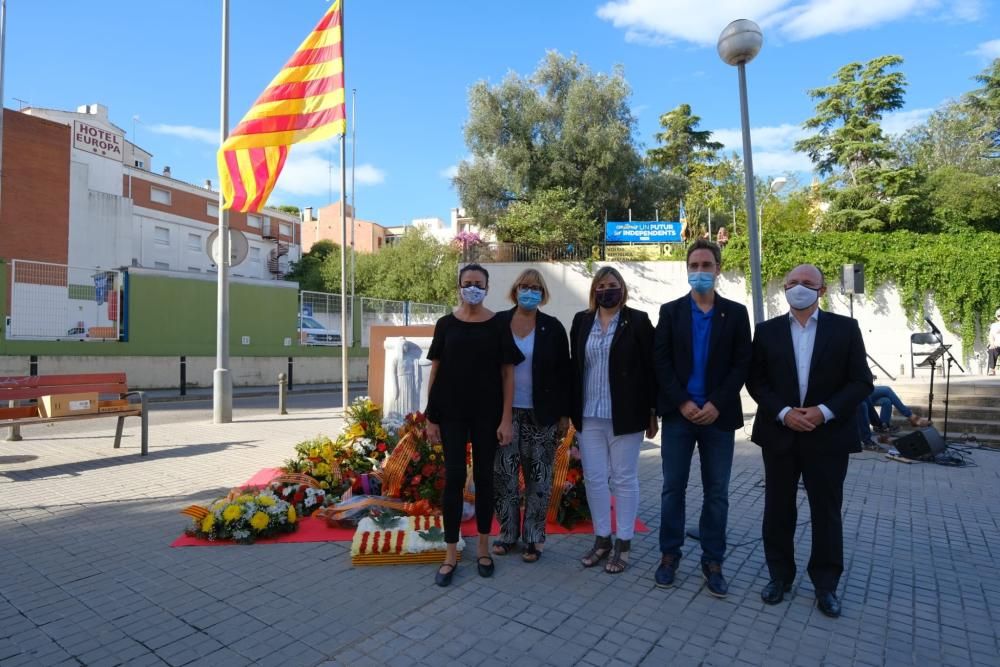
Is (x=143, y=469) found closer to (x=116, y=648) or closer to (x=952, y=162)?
(x=116, y=648)

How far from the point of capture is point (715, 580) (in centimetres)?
363

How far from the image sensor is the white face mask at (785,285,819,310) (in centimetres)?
359

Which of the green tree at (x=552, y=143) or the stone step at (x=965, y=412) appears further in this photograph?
the green tree at (x=552, y=143)

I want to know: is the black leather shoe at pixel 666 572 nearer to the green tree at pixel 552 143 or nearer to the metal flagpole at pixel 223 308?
the metal flagpole at pixel 223 308

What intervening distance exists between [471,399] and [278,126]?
7.25 m

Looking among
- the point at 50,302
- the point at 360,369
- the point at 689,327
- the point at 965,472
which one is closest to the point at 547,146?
the point at 360,369

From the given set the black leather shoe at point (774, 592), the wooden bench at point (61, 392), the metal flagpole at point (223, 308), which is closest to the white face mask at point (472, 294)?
the black leather shoe at point (774, 592)

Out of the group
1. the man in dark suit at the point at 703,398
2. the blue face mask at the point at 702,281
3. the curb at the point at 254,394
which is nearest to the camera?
the man in dark suit at the point at 703,398

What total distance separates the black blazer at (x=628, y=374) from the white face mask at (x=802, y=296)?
86 centimetres

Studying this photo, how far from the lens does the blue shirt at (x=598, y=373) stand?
12.8 ft

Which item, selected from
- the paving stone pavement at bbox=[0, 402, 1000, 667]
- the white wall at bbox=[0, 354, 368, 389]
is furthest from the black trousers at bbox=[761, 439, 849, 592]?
the white wall at bbox=[0, 354, 368, 389]

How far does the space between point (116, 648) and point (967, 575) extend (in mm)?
5067

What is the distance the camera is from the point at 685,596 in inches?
142

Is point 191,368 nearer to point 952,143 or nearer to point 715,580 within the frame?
point 715,580
